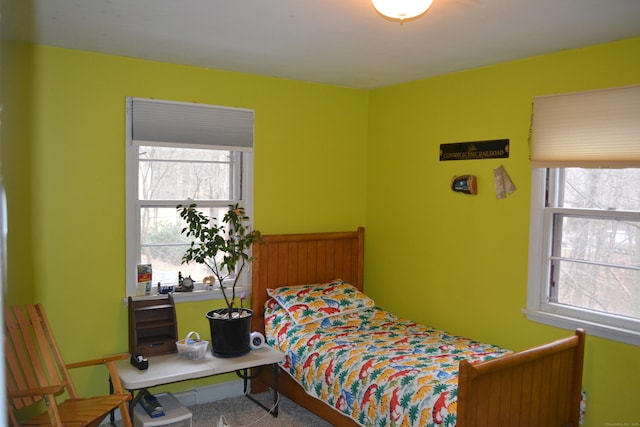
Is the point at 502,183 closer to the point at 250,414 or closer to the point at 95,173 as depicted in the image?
the point at 250,414

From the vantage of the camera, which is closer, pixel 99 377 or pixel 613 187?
pixel 613 187

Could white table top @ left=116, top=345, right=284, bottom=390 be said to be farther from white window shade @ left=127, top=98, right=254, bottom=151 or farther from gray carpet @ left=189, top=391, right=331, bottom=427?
white window shade @ left=127, top=98, right=254, bottom=151

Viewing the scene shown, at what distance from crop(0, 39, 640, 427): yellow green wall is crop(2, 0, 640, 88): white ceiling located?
0.20 metres

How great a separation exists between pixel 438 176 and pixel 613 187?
1239mm

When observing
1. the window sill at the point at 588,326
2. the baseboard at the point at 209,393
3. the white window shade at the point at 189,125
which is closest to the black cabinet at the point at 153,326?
the baseboard at the point at 209,393

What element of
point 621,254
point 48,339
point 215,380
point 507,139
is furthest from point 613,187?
point 48,339

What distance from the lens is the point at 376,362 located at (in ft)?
10.0

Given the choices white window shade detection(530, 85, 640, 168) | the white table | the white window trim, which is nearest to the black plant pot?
the white table

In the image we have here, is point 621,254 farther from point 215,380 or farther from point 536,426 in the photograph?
point 215,380

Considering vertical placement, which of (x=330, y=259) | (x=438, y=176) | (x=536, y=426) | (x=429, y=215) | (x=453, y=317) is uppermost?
(x=438, y=176)

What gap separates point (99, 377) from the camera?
135 inches

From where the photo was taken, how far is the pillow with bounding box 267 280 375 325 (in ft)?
12.4

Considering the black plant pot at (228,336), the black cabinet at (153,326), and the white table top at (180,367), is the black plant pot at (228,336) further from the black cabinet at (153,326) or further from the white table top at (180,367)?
the black cabinet at (153,326)

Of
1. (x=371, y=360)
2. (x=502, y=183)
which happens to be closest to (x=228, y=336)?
(x=371, y=360)
